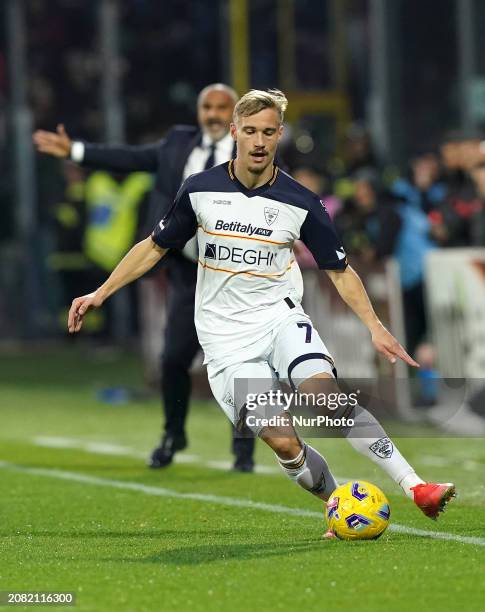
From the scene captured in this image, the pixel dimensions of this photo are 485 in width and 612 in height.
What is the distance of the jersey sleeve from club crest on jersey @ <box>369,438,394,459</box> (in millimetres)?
860

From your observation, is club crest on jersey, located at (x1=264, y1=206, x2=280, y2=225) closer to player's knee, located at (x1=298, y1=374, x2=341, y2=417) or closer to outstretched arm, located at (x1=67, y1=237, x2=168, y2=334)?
outstretched arm, located at (x1=67, y1=237, x2=168, y2=334)

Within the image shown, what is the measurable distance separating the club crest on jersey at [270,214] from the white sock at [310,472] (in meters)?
1.07

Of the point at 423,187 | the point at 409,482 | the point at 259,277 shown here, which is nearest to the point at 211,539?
the point at 409,482

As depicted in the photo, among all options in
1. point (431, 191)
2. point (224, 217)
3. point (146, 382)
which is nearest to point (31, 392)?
point (146, 382)

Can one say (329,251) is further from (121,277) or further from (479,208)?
(479,208)

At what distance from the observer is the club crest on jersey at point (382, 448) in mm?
8602

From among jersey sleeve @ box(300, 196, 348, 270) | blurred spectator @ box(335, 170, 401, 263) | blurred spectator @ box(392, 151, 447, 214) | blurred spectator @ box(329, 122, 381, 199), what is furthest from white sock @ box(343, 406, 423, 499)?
blurred spectator @ box(329, 122, 381, 199)

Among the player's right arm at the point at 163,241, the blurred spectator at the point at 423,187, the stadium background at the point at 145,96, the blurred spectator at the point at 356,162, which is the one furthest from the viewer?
the stadium background at the point at 145,96

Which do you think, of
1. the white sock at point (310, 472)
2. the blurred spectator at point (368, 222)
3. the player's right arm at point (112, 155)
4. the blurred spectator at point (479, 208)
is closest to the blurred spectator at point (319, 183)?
the blurred spectator at point (368, 222)

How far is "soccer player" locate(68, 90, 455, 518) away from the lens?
8.61 metres

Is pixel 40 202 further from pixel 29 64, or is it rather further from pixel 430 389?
pixel 430 389

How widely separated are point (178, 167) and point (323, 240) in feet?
10.0

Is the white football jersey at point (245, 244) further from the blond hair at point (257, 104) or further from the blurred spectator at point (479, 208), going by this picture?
the blurred spectator at point (479, 208)

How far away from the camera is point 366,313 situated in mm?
8695
